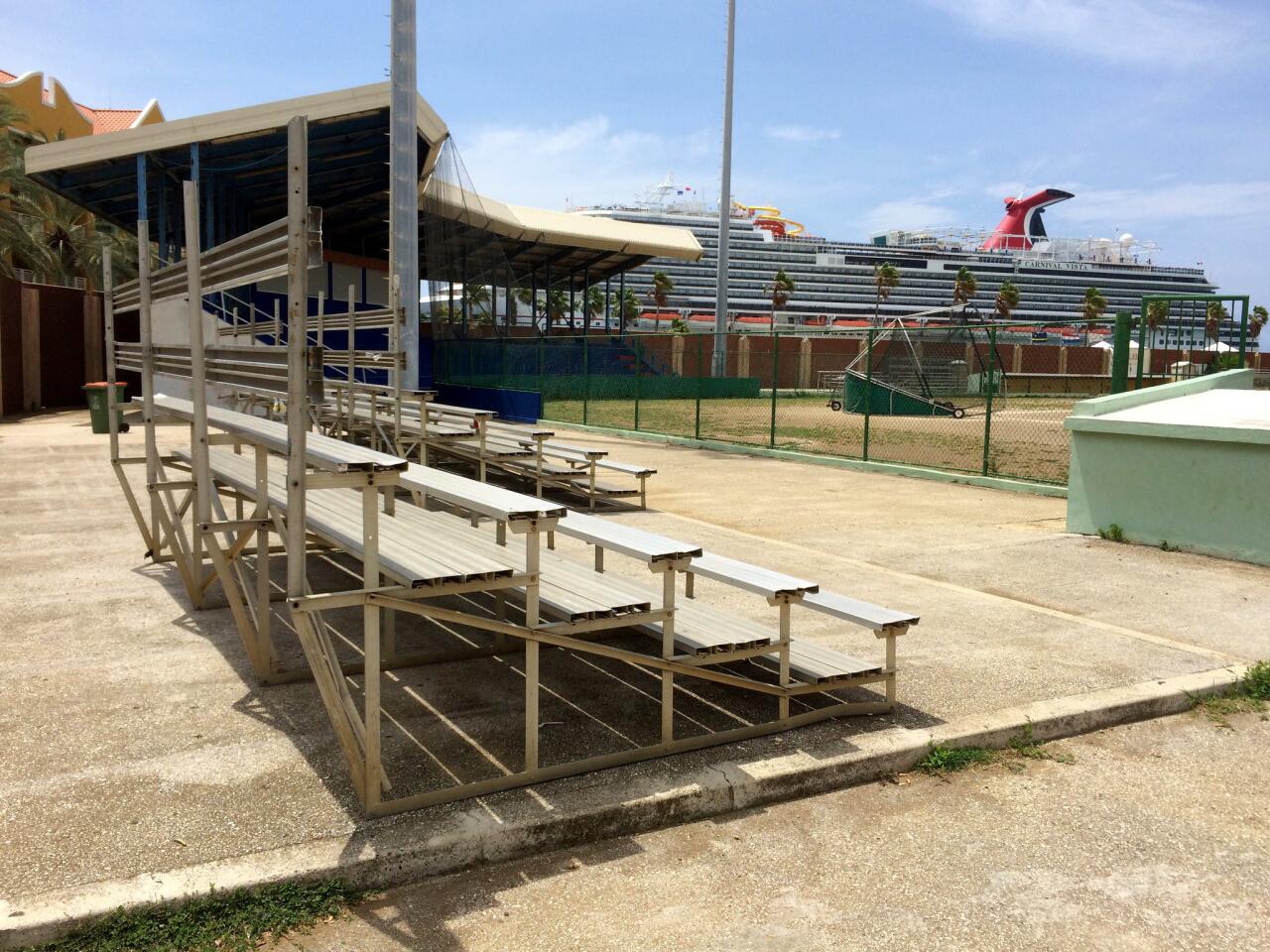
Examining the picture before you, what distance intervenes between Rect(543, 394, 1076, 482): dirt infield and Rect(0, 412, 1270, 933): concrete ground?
5.75 m

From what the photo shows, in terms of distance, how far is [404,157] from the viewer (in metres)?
16.3

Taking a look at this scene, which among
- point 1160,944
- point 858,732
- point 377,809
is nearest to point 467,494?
point 377,809

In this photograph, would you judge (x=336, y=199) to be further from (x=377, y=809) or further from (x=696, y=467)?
(x=377, y=809)

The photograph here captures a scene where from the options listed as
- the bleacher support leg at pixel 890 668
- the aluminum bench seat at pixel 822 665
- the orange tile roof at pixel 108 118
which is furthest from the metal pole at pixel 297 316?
the orange tile roof at pixel 108 118

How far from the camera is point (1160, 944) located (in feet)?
9.24

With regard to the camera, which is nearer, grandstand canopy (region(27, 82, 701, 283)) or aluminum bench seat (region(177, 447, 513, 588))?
aluminum bench seat (region(177, 447, 513, 588))

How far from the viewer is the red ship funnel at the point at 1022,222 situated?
140 m

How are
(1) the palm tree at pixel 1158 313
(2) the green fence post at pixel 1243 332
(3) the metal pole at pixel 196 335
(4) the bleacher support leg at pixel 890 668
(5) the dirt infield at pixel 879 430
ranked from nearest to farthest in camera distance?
(4) the bleacher support leg at pixel 890 668 → (3) the metal pole at pixel 196 335 → (2) the green fence post at pixel 1243 332 → (1) the palm tree at pixel 1158 313 → (5) the dirt infield at pixel 879 430

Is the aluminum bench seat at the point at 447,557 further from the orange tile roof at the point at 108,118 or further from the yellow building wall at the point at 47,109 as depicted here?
the orange tile roof at the point at 108,118

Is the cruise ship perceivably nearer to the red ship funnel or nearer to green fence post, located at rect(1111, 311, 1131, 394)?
the red ship funnel

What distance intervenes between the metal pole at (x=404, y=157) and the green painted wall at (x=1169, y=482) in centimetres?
1027

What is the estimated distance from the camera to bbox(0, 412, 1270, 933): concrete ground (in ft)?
10.6

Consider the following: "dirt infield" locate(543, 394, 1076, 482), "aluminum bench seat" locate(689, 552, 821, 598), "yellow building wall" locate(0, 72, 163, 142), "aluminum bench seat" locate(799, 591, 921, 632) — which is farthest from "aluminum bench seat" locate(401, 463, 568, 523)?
"yellow building wall" locate(0, 72, 163, 142)

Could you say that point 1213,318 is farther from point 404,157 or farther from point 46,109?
point 46,109
